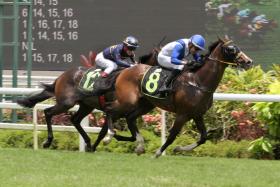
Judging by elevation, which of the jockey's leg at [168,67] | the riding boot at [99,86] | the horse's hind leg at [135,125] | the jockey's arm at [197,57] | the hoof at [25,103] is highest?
the jockey's arm at [197,57]

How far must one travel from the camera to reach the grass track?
24.1 ft

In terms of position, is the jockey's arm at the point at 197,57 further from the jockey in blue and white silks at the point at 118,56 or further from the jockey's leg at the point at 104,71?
the jockey's leg at the point at 104,71

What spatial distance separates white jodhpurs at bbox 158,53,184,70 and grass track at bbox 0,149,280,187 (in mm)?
1118

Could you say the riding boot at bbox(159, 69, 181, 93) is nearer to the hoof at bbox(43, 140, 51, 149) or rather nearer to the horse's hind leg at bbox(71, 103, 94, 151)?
the horse's hind leg at bbox(71, 103, 94, 151)

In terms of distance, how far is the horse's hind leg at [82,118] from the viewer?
10438 mm

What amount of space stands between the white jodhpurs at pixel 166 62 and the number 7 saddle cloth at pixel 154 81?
2.5 inches

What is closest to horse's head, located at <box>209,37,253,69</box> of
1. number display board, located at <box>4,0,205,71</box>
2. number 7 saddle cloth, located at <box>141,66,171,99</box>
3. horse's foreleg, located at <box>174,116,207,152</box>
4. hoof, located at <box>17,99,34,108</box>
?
number 7 saddle cloth, located at <box>141,66,171,99</box>

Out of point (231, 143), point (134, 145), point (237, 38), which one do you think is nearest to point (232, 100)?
point (231, 143)

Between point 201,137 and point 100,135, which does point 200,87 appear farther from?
point 100,135

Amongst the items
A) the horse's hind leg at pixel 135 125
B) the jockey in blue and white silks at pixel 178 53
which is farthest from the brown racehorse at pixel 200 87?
the horse's hind leg at pixel 135 125

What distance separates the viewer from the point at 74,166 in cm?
848

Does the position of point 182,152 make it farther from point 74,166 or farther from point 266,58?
point 266,58

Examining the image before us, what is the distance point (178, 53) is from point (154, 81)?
1.50 feet

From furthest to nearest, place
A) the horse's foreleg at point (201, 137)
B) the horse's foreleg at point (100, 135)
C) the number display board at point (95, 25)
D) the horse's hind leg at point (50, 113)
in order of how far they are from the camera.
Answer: the number display board at point (95, 25) < the horse's hind leg at point (50, 113) < the horse's foreleg at point (100, 135) < the horse's foreleg at point (201, 137)
